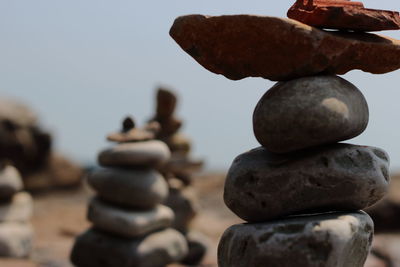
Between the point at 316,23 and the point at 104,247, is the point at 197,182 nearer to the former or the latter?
the point at 104,247

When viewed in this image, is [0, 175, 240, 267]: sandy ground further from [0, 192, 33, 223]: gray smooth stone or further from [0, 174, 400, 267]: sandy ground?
[0, 192, 33, 223]: gray smooth stone

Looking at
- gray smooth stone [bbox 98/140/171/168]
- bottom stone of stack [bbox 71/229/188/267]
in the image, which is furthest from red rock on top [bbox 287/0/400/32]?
bottom stone of stack [bbox 71/229/188/267]

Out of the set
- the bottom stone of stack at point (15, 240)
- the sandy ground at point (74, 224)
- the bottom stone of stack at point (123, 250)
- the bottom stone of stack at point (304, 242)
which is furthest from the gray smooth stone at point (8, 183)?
the bottom stone of stack at point (304, 242)

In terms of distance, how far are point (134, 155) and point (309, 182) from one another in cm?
366

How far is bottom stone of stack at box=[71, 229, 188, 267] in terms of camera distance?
25.8ft

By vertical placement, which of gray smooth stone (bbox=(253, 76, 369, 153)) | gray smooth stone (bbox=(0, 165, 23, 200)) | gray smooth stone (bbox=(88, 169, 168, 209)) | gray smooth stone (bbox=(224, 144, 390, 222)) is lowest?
gray smooth stone (bbox=(0, 165, 23, 200))

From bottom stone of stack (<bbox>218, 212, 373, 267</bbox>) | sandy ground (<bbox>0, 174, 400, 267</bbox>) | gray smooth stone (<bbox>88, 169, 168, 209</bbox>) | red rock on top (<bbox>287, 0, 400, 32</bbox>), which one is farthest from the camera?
sandy ground (<bbox>0, 174, 400, 267</bbox>)

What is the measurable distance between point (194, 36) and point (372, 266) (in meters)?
5.18

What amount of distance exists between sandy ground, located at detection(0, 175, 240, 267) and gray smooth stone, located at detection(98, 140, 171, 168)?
178 cm

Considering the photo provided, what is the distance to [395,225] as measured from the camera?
12609 mm

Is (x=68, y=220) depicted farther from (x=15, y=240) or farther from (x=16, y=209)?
(x=15, y=240)

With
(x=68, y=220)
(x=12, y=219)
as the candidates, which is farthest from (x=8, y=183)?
(x=68, y=220)

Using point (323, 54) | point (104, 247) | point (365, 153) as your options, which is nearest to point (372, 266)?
point (104, 247)

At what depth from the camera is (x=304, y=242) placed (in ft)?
14.5
